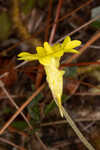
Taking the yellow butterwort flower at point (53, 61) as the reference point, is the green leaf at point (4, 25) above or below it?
above

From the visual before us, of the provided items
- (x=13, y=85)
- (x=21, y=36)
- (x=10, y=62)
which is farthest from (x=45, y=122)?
(x=21, y=36)

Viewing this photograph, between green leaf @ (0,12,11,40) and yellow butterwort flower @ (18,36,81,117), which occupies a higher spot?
green leaf @ (0,12,11,40)

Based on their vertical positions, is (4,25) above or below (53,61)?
above

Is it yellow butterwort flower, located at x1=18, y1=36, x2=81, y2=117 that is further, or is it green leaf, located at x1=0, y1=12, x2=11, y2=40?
green leaf, located at x1=0, y1=12, x2=11, y2=40

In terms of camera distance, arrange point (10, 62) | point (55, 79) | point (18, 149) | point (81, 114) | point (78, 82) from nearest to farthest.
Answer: point (55, 79) → point (18, 149) → point (81, 114) → point (78, 82) → point (10, 62)

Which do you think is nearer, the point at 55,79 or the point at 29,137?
the point at 55,79

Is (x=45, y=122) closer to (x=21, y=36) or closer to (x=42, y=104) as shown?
(x=42, y=104)

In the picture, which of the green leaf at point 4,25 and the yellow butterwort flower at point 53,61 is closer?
the yellow butterwort flower at point 53,61

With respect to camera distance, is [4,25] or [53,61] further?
[4,25]
